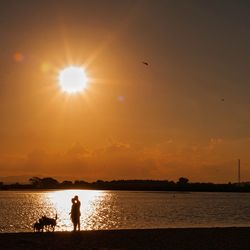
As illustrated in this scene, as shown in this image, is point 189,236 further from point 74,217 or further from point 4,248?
point 4,248

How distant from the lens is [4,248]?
25000 millimetres

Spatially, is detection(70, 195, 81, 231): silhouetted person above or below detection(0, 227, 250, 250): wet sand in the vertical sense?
above

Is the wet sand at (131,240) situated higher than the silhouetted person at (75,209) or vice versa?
the silhouetted person at (75,209)

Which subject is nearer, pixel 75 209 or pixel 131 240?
pixel 131 240

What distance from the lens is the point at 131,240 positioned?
29047mm

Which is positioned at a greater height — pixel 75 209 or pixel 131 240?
pixel 75 209

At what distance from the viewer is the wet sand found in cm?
2653

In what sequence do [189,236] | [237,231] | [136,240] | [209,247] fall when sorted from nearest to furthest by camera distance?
1. [209,247]
2. [136,240]
3. [189,236]
4. [237,231]

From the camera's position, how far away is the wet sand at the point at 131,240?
26.5 m

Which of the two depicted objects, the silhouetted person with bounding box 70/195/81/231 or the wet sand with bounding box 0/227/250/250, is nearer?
the wet sand with bounding box 0/227/250/250

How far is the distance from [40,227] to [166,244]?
14.0m

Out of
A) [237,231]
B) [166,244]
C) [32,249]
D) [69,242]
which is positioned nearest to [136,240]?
[166,244]

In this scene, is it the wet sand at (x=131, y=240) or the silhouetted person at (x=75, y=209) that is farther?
the silhouetted person at (x=75, y=209)

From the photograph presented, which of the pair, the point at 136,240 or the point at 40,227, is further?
the point at 40,227
